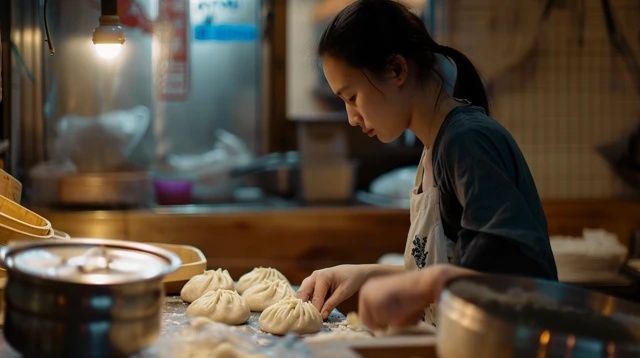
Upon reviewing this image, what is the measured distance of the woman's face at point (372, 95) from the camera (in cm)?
223

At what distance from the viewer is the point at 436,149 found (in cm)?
221

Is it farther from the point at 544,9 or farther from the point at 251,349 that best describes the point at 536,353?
the point at 544,9

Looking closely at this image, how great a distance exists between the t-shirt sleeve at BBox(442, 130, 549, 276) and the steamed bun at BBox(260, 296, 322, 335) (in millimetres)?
443

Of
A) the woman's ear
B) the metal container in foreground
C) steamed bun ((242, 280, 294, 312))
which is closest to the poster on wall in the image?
steamed bun ((242, 280, 294, 312))

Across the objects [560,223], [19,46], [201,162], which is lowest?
[560,223]

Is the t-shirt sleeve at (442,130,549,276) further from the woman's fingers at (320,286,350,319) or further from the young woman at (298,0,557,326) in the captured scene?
the woman's fingers at (320,286,350,319)

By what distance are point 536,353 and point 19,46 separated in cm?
303

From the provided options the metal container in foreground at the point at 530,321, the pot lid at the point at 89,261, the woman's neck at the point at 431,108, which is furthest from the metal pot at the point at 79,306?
the woman's neck at the point at 431,108

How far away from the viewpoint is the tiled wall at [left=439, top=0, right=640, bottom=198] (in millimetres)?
4996

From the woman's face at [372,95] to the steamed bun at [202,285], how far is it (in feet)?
2.03

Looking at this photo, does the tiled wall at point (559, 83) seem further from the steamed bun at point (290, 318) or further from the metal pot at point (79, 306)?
the metal pot at point (79, 306)

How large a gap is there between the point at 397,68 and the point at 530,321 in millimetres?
868

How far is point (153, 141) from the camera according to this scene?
4898 mm

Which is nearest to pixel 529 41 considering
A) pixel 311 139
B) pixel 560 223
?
pixel 560 223
